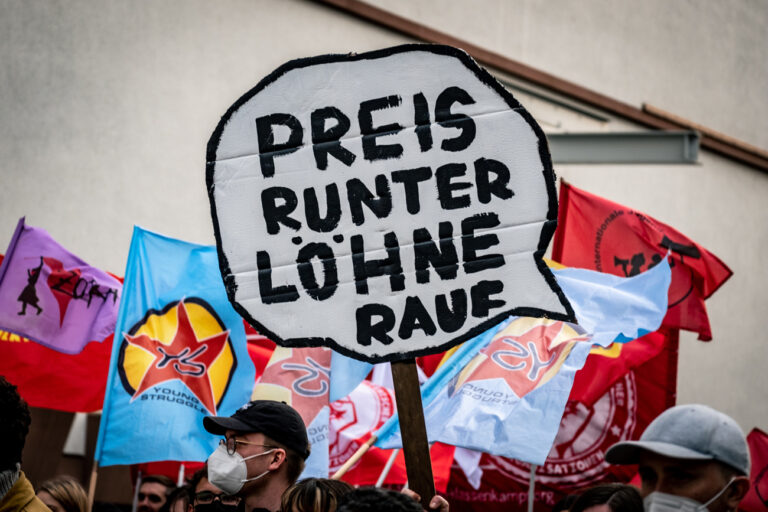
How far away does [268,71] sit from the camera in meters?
12.0

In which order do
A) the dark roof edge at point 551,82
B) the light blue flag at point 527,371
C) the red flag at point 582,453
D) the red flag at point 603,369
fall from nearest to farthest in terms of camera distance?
the light blue flag at point 527,371 → the red flag at point 603,369 → the red flag at point 582,453 → the dark roof edge at point 551,82

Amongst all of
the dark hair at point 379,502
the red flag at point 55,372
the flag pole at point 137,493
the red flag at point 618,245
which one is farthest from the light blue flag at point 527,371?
the dark hair at point 379,502

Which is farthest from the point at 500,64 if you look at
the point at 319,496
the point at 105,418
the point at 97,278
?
the point at 319,496

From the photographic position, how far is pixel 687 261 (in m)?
8.81

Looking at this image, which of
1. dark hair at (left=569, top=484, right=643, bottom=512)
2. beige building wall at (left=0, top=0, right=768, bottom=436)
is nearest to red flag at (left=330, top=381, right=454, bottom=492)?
dark hair at (left=569, top=484, right=643, bottom=512)

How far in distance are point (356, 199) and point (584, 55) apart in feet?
42.6

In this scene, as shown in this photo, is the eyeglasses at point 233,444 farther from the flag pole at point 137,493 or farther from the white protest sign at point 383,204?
the flag pole at point 137,493

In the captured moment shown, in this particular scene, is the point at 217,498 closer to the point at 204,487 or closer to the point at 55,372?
the point at 204,487

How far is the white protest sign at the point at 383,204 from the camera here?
311cm

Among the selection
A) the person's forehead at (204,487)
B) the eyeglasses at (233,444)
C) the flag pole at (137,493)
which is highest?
the eyeglasses at (233,444)

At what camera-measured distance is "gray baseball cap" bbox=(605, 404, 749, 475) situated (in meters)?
2.96

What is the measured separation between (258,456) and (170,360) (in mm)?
2721

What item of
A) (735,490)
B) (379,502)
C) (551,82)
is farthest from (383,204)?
(551,82)

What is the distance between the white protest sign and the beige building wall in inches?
299
